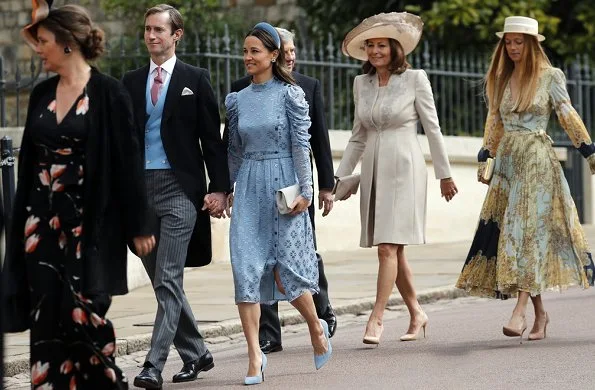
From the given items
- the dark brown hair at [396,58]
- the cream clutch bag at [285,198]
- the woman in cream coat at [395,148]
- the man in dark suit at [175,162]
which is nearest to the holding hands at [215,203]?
the man in dark suit at [175,162]

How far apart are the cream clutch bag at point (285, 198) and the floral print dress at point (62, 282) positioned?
1.96 metres

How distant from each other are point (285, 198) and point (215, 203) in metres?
0.34

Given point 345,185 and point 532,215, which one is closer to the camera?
point 532,215

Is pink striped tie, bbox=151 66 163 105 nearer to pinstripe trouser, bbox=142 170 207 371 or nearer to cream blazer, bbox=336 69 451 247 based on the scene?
pinstripe trouser, bbox=142 170 207 371

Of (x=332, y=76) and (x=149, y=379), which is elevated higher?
(x=332, y=76)

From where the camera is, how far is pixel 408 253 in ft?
52.5

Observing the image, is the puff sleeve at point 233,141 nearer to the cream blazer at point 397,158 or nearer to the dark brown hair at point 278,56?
the dark brown hair at point 278,56

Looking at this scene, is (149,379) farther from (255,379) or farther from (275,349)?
(275,349)

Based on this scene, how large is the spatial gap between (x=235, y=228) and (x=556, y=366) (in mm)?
1714

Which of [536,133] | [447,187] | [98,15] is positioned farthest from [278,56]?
[98,15]

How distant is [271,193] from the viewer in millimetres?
8102

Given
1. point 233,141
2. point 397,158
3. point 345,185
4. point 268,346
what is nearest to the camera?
point 233,141

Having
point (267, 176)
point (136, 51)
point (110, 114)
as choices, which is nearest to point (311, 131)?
point (267, 176)

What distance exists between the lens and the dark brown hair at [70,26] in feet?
20.2
